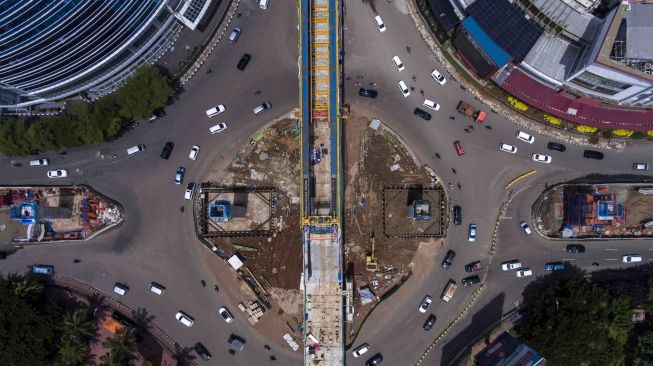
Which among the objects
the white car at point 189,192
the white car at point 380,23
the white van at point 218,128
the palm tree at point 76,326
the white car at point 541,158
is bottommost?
the palm tree at point 76,326

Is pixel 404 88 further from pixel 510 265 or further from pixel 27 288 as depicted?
pixel 27 288

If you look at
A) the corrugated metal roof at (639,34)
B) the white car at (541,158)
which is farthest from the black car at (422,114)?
the corrugated metal roof at (639,34)

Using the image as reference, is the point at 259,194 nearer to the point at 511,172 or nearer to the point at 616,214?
the point at 511,172

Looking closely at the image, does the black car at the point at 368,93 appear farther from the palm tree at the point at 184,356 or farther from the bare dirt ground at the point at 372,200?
the palm tree at the point at 184,356

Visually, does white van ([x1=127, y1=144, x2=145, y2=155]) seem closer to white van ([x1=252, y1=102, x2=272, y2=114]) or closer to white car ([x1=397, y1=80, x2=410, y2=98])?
white van ([x1=252, y1=102, x2=272, y2=114])

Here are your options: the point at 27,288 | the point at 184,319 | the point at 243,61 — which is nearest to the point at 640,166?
the point at 243,61

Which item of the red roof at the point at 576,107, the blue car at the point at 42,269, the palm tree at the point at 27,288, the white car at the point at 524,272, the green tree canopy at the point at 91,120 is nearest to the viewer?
the palm tree at the point at 27,288

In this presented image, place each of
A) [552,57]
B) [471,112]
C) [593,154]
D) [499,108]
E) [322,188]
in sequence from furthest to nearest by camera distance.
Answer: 1. [499,108]
2. [593,154]
3. [471,112]
4. [322,188]
5. [552,57]

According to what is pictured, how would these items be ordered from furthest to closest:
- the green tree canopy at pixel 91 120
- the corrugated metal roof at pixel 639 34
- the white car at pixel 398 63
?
the white car at pixel 398 63
the green tree canopy at pixel 91 120
the corrugated metal roof at pixel 639 34
